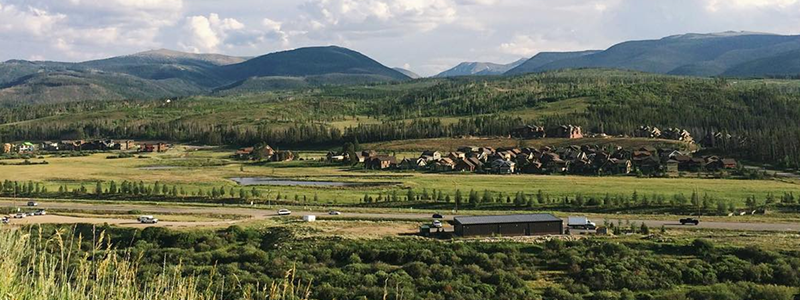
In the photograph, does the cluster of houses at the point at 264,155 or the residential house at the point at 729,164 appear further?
the cluster of houses at the point at 264,155

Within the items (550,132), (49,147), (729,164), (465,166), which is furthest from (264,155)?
(729,164)

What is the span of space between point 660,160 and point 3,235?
75.8m

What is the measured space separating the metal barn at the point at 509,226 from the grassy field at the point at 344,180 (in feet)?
56.7

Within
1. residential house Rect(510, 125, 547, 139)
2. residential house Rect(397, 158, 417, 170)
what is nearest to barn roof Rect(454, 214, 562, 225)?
residential house Rect(397, 158, 417, 170)

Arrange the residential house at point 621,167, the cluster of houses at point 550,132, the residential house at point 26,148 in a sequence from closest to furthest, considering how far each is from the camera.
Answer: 1. the residential house at point 621,167
2. the cluster of houses at point 550,132
3. the residential house at point 26,148

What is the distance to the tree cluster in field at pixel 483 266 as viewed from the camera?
23.3 metres

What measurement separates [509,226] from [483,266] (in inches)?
316

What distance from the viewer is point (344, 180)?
67.6 metres

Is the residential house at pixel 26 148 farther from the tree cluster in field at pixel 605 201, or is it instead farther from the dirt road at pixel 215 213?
the tree cluster in field at pixel 605 201

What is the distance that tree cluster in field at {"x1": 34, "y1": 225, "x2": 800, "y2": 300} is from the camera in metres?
23.3

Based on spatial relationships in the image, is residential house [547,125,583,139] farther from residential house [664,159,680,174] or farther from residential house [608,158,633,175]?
residential house [608,158,633,175]

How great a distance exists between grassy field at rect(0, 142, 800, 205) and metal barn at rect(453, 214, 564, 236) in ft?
56.7

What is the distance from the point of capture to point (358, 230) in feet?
120

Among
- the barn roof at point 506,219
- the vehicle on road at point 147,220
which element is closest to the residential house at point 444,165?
the barn roof at point 506,219
